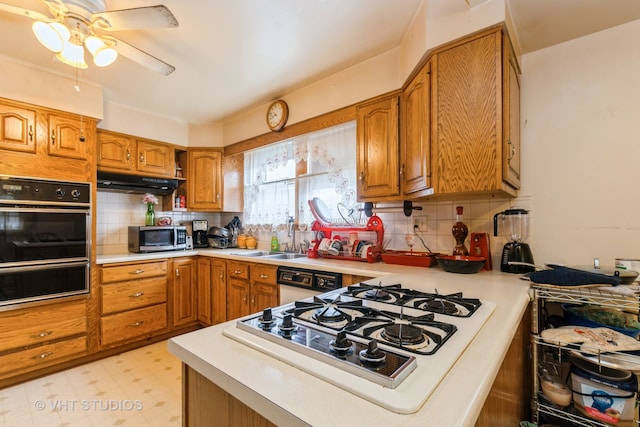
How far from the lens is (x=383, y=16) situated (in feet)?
5.59

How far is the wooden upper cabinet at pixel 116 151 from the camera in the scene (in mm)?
2719

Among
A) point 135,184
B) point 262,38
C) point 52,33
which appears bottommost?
point 135,184

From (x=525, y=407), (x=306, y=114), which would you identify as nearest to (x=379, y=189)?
(x=306, y=114)

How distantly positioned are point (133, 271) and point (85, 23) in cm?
196

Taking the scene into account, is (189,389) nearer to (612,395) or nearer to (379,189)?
(612,395)

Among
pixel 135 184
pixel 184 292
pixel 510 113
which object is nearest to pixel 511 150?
pixel 510 113

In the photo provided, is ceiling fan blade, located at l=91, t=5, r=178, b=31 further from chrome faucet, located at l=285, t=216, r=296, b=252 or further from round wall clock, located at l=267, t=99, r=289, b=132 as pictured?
chrome faucet, located at l=285, t=216, r=296, b=252

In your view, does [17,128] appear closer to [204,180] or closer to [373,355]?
[204,180]

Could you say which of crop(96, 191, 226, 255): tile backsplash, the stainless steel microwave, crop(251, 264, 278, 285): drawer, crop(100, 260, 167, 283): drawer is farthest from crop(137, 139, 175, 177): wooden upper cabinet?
crop(251, 264, 278, 285): drawer

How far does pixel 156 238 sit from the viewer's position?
2988mm

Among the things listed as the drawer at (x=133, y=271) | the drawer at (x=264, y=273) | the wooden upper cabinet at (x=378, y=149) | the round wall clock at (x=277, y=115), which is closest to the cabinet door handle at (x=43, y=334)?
the drawer at (x=133, y=271)

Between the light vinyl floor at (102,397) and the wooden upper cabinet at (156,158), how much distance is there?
1857mm

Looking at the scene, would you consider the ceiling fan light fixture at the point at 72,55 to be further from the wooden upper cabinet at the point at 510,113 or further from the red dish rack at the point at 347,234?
the wooden upper cabinet at the point at 510,113

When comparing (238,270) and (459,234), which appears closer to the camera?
(459,234)
